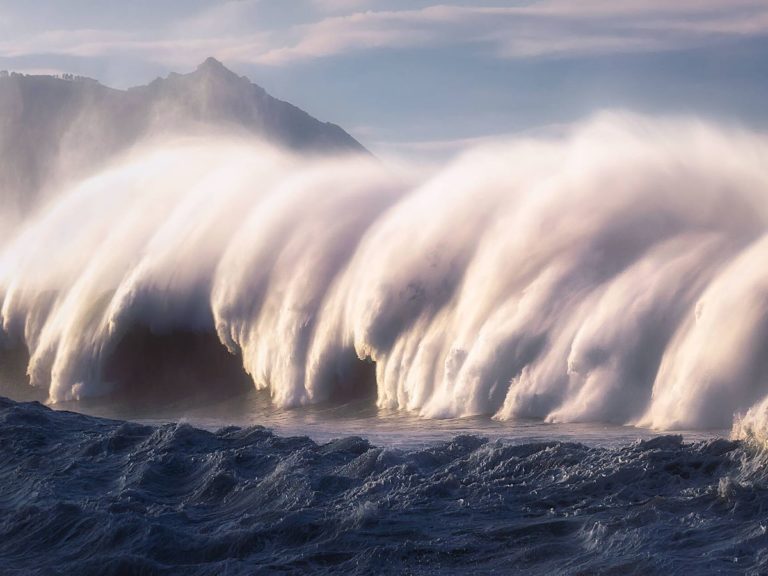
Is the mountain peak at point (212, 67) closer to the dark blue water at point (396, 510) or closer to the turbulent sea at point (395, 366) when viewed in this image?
the turbulent sea at point (395, 366)

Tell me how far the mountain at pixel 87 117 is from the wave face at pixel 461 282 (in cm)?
2415

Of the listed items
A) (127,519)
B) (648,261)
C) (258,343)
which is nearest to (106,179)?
(258,343)

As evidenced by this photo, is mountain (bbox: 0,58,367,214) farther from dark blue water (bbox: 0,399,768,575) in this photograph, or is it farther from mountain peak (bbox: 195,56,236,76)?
dark blue water (bbox: 0,399,768,575)

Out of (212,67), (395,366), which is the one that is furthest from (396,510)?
(212,67)

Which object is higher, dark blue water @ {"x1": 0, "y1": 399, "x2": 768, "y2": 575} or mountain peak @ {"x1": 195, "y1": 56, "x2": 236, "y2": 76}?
mountain peak @ {"x1": 195, "y1": 56, "x2": 236, "y2": 76}

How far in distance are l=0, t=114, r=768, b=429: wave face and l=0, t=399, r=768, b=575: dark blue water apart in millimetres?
3664

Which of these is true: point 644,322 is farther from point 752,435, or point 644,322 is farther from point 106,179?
point 106,179

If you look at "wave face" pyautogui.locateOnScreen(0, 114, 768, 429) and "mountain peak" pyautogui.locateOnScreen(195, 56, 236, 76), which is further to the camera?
"mountain peak" pyautogui.locateOnScreen(195, 56, 236, 76)

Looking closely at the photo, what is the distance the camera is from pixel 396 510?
8922 mm

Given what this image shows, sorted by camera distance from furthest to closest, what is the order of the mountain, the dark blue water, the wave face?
the mountain < the wave face < the dark blue water

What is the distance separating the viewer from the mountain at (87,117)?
168 ft

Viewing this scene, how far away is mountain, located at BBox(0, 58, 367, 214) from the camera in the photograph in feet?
168

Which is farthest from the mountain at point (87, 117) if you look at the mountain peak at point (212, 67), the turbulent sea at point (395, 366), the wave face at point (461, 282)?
the wave face at point (461, 282)

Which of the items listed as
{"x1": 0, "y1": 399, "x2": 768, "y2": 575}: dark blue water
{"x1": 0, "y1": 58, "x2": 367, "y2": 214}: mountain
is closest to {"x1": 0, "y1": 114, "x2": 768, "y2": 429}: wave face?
{"x1": 0, "y1": 399, "x2": 768, "y2": 575}: dark blue water
